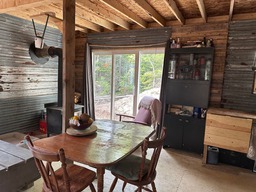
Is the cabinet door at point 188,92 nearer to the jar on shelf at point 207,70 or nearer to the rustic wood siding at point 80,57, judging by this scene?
the jar on shelf at point 207,70

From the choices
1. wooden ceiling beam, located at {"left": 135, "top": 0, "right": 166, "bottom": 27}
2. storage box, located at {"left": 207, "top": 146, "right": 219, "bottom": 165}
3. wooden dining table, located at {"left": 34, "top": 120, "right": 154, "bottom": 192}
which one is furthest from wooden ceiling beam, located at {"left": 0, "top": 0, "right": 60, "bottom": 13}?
storage box, located at {"left": 207, "top": 146, "right": 219, "bottom": 165}

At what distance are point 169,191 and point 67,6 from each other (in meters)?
2.59

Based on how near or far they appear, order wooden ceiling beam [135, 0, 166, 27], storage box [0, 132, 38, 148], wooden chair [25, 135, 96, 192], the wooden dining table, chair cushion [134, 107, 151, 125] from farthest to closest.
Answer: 1. storage box [0, 132, 38, 148]
2. chair cushion [134, 107, 151, 125]
3. wooden ceiling beam [135, 0, 166, 27]
4. the wooden dining table
5. wooden chair [25, 135, 96, 192]

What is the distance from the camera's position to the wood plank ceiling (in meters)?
2.70

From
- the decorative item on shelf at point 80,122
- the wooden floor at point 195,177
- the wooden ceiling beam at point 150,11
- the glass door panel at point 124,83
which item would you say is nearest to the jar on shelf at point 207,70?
the wooden ceiling beam at point 150,11

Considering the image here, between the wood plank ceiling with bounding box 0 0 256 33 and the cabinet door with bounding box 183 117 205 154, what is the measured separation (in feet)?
5.97

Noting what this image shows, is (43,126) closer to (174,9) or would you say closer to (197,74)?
(197,74)

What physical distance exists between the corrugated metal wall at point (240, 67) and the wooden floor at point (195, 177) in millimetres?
1100

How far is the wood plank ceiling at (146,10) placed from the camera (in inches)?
106

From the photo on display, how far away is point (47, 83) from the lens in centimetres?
442

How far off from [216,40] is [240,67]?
2.07 ft

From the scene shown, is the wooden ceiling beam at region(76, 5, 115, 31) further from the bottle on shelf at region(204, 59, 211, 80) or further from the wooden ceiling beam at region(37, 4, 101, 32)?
the bottle on shelf at region(204, 59, 211, 80)

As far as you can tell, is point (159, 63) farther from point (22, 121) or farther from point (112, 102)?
point (22, 121)

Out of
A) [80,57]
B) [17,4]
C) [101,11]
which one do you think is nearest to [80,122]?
[17,4]
